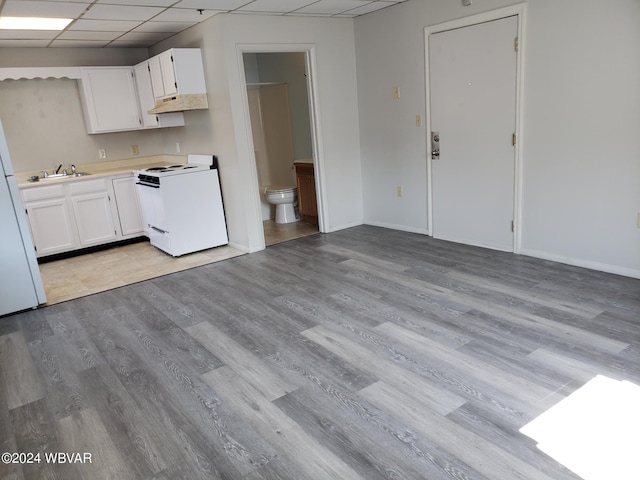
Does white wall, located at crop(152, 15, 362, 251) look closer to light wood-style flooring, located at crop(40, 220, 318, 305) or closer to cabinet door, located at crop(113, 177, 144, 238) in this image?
light wood-style flooring, located at crop(40, 220, 318, 305)

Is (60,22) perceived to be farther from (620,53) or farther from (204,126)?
(620,53)

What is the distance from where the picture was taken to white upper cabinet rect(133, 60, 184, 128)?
18.3ft

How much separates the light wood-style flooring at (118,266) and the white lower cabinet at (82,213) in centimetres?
18

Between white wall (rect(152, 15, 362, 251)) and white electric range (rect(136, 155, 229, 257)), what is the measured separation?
13cm

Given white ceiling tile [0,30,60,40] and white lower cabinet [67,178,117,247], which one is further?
white lower cabinet [67,178,117,247]

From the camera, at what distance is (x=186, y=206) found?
5.10m

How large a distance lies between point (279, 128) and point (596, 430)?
5.62 meters

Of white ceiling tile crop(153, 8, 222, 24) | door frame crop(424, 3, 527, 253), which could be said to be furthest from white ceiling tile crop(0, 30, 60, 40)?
door frame crop(424, 3, 527, 253)

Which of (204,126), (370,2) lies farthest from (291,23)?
(204,126)

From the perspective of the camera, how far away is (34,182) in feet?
17.1

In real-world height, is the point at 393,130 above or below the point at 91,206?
above

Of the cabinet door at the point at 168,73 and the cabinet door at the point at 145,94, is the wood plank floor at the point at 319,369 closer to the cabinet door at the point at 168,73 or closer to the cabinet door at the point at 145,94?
the cabinet door at the point at 168,73

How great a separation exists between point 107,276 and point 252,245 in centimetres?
146

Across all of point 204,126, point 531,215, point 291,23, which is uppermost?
point 291,23
